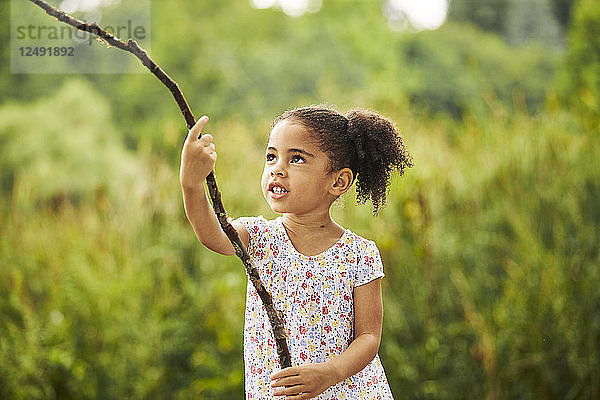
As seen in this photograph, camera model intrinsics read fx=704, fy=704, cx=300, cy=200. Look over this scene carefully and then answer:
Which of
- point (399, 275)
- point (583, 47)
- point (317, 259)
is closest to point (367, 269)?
point (317, 259)

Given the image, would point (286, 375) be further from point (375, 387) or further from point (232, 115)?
point (232, 115)

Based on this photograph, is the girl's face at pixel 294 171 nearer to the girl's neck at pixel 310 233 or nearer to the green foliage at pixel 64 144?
the girl's neck at pixel 310 233

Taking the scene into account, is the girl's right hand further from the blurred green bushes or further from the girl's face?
the blurred green bushes

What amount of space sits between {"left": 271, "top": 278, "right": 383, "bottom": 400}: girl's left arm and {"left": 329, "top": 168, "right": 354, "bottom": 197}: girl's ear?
18cm

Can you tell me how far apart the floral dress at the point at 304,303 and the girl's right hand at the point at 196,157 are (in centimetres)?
28

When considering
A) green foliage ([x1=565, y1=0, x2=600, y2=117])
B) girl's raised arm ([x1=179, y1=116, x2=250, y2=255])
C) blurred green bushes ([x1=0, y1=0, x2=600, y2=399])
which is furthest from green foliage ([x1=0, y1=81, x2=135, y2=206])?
girl's raised arm ([x1=179, y1=116, x2=250, y2=255])

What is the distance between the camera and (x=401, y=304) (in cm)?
309

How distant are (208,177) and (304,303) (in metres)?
0.33

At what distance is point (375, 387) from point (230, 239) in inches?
17.2

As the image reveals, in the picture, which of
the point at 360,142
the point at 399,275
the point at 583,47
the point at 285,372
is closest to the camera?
the point at 285,372

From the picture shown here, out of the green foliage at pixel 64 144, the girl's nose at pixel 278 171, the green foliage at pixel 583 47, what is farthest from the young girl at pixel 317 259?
the green foliage at pixel 583 47

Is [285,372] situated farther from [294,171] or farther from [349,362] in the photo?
[294,171]

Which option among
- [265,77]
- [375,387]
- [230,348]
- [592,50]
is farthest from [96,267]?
[592,50]

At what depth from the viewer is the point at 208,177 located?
1.07 metres
